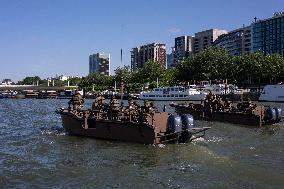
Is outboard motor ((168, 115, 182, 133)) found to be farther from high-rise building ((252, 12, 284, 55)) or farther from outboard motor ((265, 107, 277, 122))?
high-rise building ((252, 12, 284, 55))

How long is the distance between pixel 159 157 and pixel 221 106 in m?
18.4

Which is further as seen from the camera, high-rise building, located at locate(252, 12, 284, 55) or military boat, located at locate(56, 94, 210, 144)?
high-rise building, located at locate(252, 12, 284, 55)

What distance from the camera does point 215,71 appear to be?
124 metres

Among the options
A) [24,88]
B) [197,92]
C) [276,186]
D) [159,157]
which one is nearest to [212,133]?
[159,157]

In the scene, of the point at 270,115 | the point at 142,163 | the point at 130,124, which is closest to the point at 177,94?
the point at 270,115

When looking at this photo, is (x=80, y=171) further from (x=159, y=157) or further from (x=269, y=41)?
(x=269, y=41)

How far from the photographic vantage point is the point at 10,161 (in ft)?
69.7

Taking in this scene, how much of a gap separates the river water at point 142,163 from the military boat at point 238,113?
5.77 meters

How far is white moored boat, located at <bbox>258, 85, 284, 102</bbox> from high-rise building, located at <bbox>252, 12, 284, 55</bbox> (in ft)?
277

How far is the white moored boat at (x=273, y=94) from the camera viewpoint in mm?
89681

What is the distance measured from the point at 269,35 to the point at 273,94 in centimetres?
9328

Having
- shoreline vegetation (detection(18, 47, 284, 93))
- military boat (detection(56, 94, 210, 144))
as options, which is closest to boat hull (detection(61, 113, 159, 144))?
military boat (detection(56, 94, 210, 144))

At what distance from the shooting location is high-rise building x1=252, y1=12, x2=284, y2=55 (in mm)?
175125

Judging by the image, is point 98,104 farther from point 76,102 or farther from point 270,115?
point 270,115
